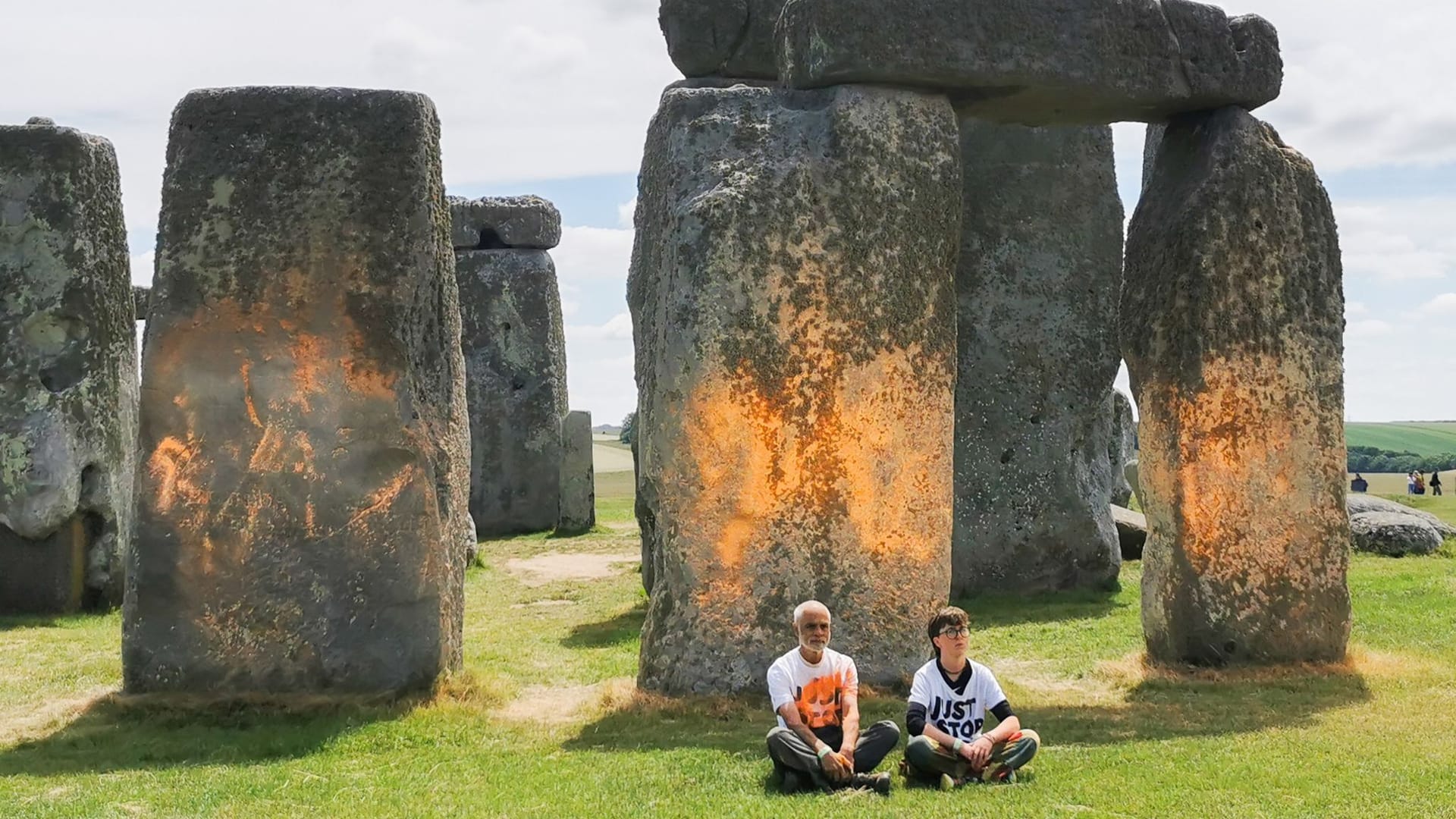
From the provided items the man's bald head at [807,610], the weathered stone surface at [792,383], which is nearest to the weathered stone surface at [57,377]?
the weathered stone surface at [792,383]

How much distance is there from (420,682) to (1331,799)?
4516mm

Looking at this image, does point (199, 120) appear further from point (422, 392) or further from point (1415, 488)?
point (1415, 488)

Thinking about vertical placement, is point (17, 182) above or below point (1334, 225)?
above

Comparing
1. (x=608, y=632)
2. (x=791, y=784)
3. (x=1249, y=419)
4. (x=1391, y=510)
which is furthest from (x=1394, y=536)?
(x=791, y=784)

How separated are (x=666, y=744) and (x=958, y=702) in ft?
5.05

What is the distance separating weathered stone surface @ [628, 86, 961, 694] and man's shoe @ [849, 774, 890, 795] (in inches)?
71.9

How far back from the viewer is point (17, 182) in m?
13.0

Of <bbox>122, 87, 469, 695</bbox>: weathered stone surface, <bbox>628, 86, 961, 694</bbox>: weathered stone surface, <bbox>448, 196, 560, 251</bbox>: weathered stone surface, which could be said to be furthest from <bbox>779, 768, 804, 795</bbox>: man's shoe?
<bbox>448, 196, 560, 251</bbox>: weathered stone surface

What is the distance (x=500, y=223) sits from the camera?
2256 cm

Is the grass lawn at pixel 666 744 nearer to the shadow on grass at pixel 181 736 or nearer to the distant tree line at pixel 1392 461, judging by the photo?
the shadow on grass at pixel 181 736

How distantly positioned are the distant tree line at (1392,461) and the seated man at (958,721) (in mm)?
55818

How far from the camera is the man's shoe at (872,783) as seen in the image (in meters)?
6.42

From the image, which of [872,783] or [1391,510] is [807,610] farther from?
[1391,510]

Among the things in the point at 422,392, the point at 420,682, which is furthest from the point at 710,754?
the point at 422,392
